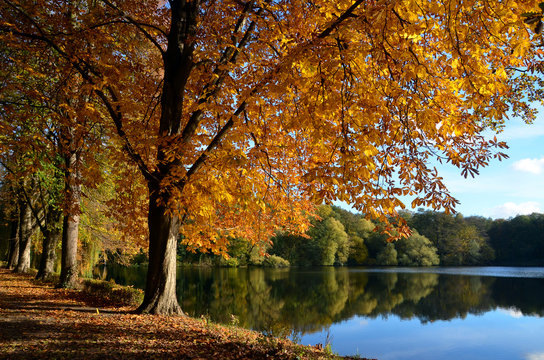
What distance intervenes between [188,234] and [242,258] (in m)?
44.5

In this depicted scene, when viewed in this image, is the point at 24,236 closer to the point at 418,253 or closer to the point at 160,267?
the point at 160,267

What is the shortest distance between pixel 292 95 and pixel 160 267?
440cm

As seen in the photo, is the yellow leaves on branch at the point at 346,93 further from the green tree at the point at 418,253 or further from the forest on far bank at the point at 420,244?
the green tree at the point at 418,253

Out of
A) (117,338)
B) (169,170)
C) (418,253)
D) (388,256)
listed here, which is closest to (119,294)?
(169,170)

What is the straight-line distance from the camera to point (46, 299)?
9133mm

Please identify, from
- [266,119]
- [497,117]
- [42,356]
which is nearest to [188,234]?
[266,119]

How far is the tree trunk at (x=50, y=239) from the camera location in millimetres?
12714

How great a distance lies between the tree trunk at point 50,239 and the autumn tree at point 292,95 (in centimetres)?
621

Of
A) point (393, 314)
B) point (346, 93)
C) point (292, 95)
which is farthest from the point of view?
point (393, 314)

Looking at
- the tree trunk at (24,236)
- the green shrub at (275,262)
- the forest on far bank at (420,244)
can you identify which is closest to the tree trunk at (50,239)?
the tree trunk at (24,236)

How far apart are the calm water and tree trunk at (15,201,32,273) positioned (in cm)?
804

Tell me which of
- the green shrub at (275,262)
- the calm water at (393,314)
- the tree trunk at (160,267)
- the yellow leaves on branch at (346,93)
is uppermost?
the yellow leaves on branch at (346,93)

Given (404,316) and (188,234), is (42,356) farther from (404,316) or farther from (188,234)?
(404,316)

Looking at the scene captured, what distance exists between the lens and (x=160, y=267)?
24.3 feet
